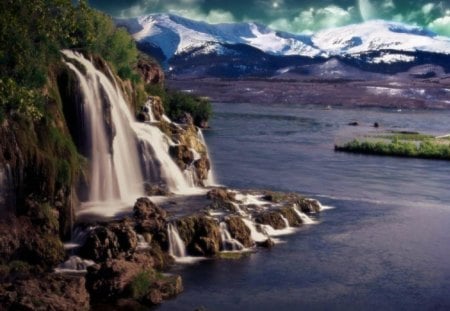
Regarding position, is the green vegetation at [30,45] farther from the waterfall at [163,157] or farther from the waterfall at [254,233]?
the waterfall at [254,233]

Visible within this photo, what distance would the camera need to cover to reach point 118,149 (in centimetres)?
4175

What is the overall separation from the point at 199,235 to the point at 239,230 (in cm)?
224

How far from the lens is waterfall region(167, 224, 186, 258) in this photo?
32.3 meters

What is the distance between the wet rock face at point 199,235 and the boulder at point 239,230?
768 millimetres

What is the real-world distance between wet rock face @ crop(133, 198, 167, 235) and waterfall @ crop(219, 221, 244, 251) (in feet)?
8.90

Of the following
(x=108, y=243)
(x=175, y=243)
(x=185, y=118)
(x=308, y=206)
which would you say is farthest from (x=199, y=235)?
(x=185, y=118)

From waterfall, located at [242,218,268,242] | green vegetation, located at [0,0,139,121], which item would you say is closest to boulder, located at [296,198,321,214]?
waterfall, located at [242,218,268,242]

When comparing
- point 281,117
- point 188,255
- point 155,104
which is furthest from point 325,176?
point 281,117

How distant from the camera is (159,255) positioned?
1212 inches

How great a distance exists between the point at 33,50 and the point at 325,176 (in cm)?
3174

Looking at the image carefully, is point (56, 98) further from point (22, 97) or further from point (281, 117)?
point (281, 117)

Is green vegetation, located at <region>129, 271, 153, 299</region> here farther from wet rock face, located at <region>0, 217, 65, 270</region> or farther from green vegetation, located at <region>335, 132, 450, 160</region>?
green vegetation, located at <region>335, 132, 450, 160</region>

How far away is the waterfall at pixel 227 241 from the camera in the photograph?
111 ft

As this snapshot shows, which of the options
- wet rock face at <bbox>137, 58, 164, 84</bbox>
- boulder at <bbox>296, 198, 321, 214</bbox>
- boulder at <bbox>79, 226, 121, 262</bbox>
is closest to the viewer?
boulder at <bbox>79, 226, 121, 262</bbox>
